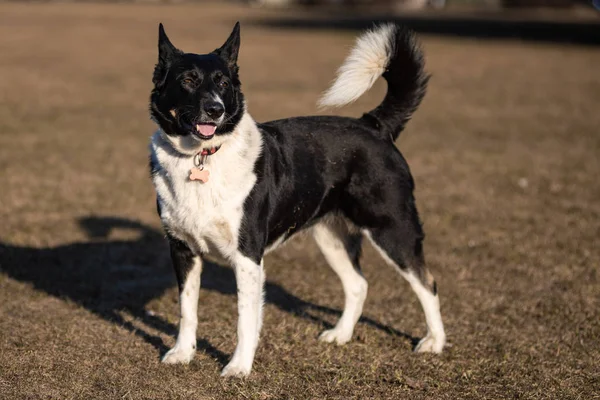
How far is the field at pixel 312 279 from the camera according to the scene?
4.68m

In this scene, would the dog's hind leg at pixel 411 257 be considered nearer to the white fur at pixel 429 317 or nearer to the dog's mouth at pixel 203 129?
the white fur at pixel 429 317

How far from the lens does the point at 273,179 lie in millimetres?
4652

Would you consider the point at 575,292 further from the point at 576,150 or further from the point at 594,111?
the point at 594,111

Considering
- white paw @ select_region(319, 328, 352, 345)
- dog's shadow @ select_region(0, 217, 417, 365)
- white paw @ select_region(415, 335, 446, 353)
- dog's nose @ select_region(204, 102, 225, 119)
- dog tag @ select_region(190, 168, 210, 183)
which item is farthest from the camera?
dog's shadow @ select_region(0, 217, 417, 365)

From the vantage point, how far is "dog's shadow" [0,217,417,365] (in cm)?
567

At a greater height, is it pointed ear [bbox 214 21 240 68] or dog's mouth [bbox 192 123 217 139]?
pointed ear [bbox 214 21 240 68]

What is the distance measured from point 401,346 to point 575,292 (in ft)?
5.76

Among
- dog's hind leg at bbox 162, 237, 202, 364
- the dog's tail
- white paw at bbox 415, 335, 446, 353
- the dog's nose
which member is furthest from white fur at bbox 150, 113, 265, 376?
white paw at bbox 415, 335, 446, 353

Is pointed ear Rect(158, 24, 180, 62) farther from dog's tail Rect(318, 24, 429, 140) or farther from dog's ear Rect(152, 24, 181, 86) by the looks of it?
dog's tail Rect(318, 24, 429, 140)

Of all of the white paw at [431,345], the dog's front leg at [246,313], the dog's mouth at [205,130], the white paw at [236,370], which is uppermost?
the dog's mouth at [205,130]

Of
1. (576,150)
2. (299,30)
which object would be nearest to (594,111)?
(576,150)

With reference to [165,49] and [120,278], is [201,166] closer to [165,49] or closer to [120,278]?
[165,49]

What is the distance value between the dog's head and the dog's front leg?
692mm

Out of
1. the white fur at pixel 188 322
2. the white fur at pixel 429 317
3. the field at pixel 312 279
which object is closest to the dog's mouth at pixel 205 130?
the white fur at pixel 188 322
